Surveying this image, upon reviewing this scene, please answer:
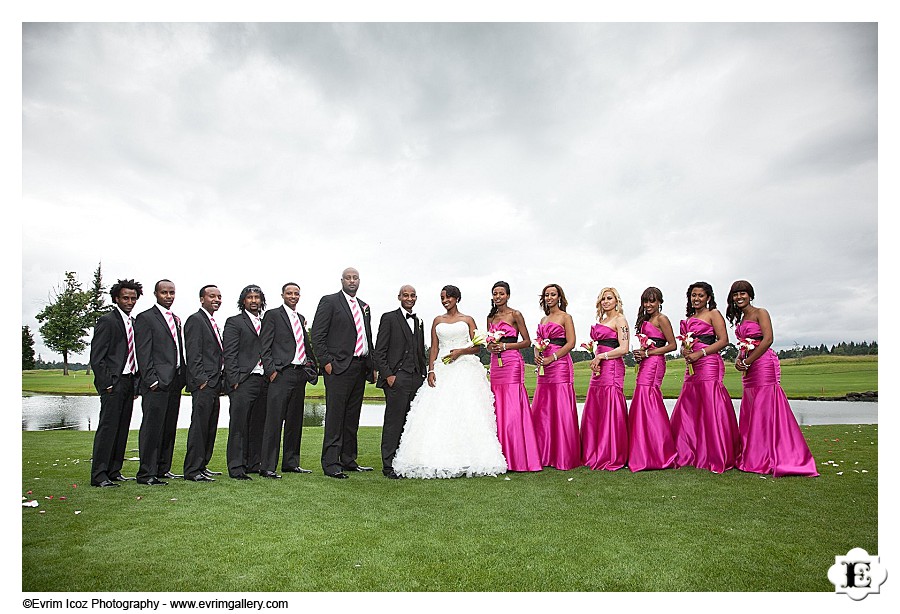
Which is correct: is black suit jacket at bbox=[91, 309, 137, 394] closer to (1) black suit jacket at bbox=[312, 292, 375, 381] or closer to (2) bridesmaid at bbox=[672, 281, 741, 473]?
(1) black suit jacket at bbox=[312, 292, 375, 381]

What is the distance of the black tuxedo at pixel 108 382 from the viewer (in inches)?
222

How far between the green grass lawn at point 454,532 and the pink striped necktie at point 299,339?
1202mm

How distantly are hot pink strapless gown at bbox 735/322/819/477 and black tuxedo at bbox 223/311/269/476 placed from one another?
5023 mm

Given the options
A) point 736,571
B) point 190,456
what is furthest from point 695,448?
point 190,456

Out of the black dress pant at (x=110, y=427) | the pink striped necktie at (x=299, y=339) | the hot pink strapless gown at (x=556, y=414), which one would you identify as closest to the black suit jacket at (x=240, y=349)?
the pink striped necktie at (x=299, y=339)

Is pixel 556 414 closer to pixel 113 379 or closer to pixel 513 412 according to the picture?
pixel 513 412

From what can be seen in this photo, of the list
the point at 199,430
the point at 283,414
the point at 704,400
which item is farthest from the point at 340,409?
the point at 704,400

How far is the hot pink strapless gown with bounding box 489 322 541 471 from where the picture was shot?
645 cm

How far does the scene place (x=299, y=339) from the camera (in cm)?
641

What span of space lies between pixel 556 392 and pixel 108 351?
14.7ft

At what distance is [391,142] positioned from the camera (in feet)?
23.4

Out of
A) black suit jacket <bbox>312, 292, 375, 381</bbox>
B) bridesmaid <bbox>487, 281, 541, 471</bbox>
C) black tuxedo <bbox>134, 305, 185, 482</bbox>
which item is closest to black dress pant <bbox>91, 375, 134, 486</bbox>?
black tuxedo <bbox>134, 305, 185, 482</bbox>
